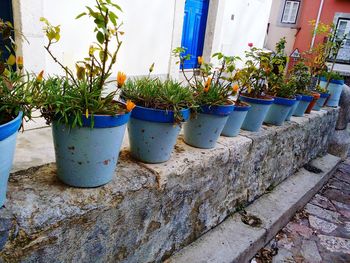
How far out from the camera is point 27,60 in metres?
2.56

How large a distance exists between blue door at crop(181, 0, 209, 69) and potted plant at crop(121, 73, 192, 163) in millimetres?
3872

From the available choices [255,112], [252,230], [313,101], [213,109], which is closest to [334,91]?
[313,101]

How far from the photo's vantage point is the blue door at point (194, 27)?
17.4ft

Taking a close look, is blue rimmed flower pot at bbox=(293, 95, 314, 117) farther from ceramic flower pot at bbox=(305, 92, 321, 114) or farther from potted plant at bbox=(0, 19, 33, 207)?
potted plant at bbox=(0, 19, 33, 207)

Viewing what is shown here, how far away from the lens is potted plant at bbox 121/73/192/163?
4.95 feet

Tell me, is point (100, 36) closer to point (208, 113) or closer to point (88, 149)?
point (88, 149)

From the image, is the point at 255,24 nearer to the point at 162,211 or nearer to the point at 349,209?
the point at 349,209

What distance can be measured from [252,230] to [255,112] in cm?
92

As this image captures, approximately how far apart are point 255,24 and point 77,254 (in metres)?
6.47

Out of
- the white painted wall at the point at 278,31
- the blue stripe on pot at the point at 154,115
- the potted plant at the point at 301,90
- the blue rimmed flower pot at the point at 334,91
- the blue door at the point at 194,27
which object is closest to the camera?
the blue stripe on pot at the point at 154,115

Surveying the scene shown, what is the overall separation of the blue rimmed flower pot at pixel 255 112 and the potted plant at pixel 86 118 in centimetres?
132

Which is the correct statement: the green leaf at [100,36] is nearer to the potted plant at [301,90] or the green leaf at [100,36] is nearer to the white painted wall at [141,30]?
the white painted wall at [141,30]

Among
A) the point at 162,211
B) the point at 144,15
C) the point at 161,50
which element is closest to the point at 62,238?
the point at 162,211

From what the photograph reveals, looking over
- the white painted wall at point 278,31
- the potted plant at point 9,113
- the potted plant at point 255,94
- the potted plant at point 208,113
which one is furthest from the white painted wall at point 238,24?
the white painted wall at point 278,31
